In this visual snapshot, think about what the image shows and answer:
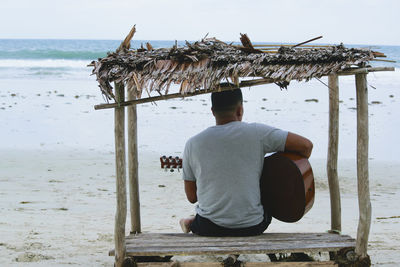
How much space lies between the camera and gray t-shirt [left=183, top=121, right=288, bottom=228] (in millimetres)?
4113

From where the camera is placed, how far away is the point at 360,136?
4.04 metres

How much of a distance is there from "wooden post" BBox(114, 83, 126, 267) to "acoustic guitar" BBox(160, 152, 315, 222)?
1.14 m

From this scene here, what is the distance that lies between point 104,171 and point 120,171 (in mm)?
5355

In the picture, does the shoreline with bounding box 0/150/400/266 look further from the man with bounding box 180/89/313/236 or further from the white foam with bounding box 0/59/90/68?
the white foam with bounding box 0/59/90/68

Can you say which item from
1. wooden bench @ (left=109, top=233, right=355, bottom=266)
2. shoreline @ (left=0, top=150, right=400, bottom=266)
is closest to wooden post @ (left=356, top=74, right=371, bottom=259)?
wooden bench @ (left=109, top=233, right=355, bottom=266)

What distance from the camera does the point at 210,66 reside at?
154 inches

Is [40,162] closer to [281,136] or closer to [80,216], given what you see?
[80,216]

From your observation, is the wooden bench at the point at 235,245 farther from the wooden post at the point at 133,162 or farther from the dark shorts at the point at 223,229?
the wooden post at the point at 133,162

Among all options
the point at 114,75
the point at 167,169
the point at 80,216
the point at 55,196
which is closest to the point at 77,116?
the point at 167,169

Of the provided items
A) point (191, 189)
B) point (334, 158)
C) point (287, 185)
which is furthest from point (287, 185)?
point (334, 158)

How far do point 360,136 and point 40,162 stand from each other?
715cm

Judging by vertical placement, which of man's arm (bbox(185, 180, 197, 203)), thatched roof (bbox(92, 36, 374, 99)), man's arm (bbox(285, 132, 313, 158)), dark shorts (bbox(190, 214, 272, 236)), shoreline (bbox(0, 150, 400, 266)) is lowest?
shoreline (bbox(0, 150, 400, 266))

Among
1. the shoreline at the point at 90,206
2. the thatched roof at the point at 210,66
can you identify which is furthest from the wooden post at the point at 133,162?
the thatched roof at the point at 210,66

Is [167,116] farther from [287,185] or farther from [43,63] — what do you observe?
[43,63]
